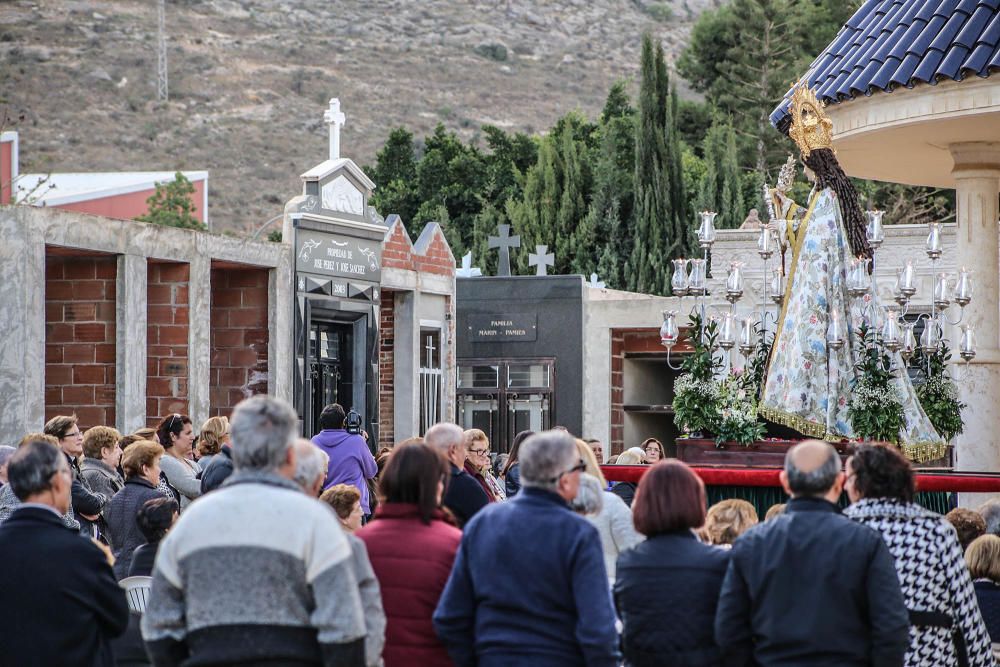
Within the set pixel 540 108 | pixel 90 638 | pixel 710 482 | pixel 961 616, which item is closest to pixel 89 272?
pixel 710 482

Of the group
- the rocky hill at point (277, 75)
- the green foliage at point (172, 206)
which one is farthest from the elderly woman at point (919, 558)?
the rocky hill at point (277, 75)

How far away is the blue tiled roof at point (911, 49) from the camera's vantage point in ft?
37.9

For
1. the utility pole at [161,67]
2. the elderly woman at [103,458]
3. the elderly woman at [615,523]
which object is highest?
the utility pole at [161,67]

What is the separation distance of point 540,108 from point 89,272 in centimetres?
6807

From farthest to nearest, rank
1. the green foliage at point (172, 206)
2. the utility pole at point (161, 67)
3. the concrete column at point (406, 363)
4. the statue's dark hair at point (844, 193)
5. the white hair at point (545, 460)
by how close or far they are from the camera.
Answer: the utility pole at point (161, 67) < the green foliage at point (172, 206) < the concrete column at point (406, 363) < the statue's dark hair at point (844, 193) < the white hair at point (545, 460)

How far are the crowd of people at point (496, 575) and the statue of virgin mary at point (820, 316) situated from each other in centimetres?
590

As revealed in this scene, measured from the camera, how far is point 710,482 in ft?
36.8

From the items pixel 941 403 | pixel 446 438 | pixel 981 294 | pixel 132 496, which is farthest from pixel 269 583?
pixel 981 294

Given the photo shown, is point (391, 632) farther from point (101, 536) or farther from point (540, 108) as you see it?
point (540, 108)

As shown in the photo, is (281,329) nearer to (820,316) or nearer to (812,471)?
(820,316)

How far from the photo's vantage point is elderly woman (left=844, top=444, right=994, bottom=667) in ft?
19.7

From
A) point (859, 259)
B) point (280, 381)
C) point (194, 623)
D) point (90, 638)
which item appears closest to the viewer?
point (194, 623)

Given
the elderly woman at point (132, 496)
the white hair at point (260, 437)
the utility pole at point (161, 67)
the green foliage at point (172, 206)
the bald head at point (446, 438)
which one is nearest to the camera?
the white hair at point (260, 437)

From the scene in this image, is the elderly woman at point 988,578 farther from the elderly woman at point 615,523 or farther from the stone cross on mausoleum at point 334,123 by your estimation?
the stone cross on mausoleum at point 334,123
